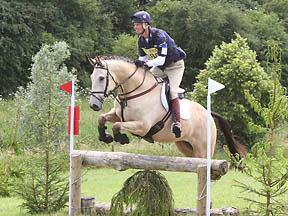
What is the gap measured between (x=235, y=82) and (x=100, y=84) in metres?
9.72

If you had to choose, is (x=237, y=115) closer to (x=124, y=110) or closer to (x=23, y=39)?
(x=124, y=110)

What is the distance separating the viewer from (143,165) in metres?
5.72

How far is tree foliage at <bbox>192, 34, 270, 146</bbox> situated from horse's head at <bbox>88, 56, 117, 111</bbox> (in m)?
9.19

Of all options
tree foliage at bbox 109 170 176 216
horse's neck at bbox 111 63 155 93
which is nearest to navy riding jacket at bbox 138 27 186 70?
horse's neck at bbox 111 63 155 93

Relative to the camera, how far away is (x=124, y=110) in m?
5.68

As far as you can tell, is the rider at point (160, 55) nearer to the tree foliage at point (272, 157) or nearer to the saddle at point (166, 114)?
the saddle at point (166, 114)

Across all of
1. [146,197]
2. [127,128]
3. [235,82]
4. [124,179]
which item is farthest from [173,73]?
[235,82]

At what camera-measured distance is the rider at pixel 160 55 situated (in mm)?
5727

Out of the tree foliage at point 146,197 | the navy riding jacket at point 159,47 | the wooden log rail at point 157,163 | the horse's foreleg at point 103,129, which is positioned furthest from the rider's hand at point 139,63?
the tree foliage at point 146,197

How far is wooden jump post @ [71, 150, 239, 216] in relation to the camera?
5531 mm

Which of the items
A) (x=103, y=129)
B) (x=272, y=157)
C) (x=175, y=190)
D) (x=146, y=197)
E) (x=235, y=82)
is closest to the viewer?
(x=272, y=157)

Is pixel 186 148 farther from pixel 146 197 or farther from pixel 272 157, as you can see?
pixel 272 157

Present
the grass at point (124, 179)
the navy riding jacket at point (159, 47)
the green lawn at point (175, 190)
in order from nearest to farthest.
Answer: the navy riding jacket at point (159, 47) → the green lawn at point (175, 190) → the grass at point (124, 179)

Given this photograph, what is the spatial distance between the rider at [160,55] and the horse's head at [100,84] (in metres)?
0.52
